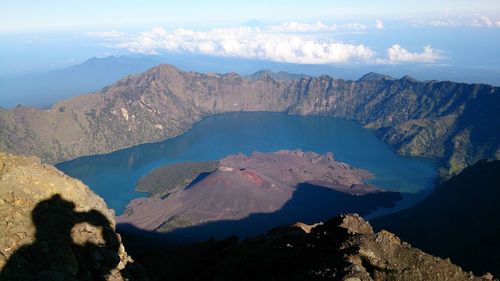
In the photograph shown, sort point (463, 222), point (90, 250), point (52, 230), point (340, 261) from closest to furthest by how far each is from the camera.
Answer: point (340, 261), point (52, 230), point (90, 250), point (463, 222)

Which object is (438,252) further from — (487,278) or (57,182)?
(57,182)

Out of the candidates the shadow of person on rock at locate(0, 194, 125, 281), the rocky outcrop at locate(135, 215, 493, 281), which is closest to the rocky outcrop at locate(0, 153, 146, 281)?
the shadow of person on rock at locate(0, 194, 125, 281)

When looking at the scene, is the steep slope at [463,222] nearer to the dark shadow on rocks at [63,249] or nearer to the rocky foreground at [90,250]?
the rocky foreground at [90,250]

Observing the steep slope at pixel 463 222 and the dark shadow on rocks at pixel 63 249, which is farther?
the steep slope at pixel 463 222

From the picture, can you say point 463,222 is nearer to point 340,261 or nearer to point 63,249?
point 340,261

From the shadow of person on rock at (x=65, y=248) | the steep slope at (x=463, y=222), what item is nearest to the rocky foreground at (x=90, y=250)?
the shadow of person on rock at (x=65, y=248)

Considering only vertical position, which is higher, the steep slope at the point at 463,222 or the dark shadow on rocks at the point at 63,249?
the dark shadow on rocks at the point at 63,249

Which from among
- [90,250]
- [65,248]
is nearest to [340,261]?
[90,250]

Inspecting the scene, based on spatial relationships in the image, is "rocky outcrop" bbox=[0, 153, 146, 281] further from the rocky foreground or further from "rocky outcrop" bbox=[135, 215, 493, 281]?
"rocky outcrop" bbox=[135, 215, 493, 281]
